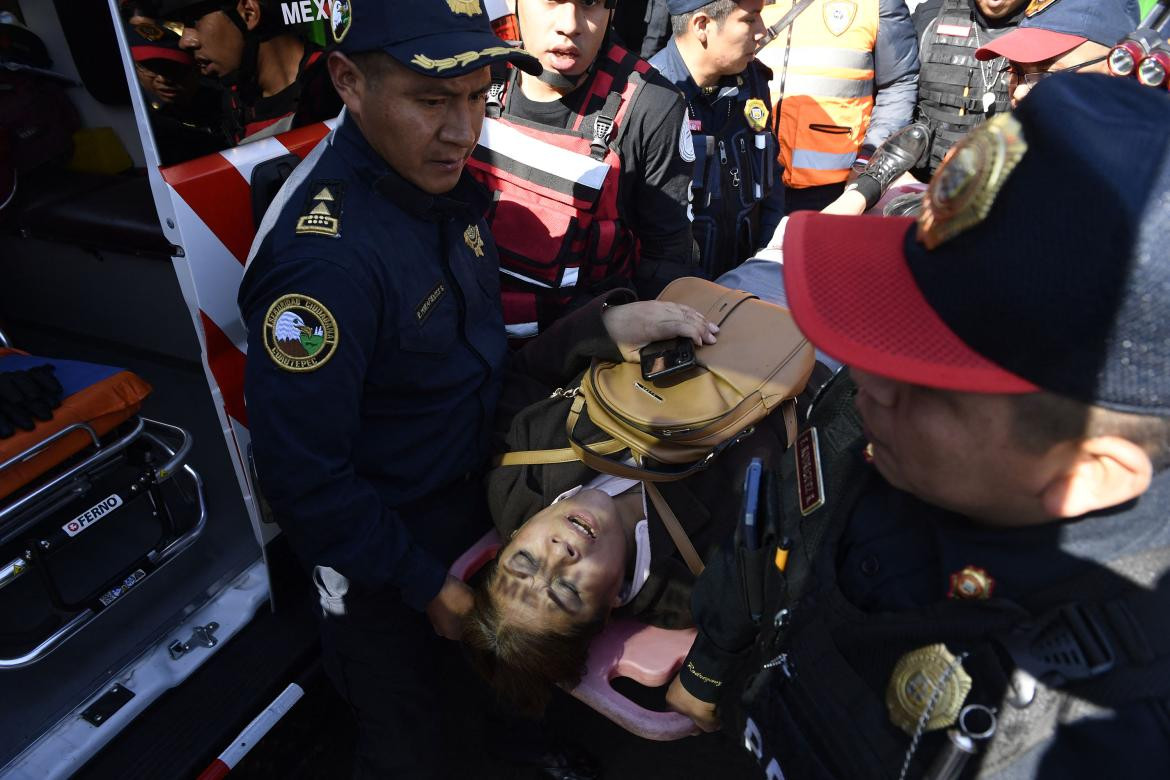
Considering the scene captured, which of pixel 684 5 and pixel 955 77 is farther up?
pixel 684 5

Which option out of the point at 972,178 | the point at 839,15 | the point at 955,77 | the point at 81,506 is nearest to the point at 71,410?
the point at 81,506

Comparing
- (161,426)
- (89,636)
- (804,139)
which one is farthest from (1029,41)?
(89,636)

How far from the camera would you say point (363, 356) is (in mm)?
1491

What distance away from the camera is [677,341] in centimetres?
196

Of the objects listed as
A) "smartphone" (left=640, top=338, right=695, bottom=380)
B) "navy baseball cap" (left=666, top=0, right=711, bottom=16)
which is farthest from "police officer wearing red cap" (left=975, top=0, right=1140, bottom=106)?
"smartphone" (left=640, top=338, right=695, bottom=380)

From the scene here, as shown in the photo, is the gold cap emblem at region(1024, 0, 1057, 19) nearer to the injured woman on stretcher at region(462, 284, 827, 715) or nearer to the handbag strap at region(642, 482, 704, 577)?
the injured woman on stretcher at region(462, 284, 827, 715)

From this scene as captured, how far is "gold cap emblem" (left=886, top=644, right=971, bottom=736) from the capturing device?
860 mm

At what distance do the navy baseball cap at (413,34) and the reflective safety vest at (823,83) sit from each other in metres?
2.49

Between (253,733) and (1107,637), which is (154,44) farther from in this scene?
(1107,637)

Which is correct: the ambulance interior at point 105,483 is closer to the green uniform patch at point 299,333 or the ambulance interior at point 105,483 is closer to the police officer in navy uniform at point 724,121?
the green uniform patch at point 299,333

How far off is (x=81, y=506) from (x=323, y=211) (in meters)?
1.43

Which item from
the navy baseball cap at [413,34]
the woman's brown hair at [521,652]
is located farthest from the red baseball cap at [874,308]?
the woman's brown hair at [521,652]

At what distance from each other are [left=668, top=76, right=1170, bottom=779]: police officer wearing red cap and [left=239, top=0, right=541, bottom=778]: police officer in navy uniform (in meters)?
0.94

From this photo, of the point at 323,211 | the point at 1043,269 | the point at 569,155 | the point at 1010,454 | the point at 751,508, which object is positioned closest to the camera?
the point at 1043,269
